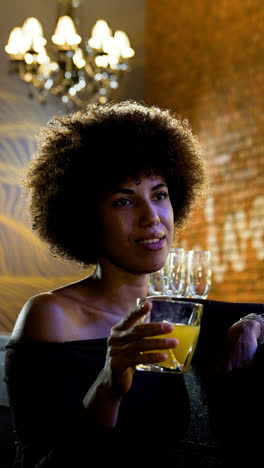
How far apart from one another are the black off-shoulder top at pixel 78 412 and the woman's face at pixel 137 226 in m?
0.20

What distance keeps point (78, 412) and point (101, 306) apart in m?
0.38

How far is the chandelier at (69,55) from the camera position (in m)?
5.10

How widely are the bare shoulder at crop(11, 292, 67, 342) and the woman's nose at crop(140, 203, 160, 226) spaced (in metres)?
0.26

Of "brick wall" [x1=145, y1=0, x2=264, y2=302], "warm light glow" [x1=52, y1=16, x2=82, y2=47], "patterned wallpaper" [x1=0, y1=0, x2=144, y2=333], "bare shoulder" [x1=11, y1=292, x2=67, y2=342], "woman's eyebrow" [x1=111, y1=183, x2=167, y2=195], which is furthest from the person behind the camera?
"patterned wallpaper" [x1=0, y1=0, x2=144, y2=333]

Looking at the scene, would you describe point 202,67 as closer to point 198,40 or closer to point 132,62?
point 198,40

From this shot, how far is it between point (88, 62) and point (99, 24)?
443 mm

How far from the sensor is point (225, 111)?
20.1 ft

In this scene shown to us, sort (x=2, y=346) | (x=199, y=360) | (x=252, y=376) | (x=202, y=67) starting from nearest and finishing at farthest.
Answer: (x=252, y=376)
(x=199, y=360)
(x=2, y=346)
(x=202, y=67)

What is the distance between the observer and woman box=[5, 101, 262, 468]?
1241 mm

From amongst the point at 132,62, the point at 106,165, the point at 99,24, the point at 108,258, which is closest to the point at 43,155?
the point at 106,165

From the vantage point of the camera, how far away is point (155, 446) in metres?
1.38

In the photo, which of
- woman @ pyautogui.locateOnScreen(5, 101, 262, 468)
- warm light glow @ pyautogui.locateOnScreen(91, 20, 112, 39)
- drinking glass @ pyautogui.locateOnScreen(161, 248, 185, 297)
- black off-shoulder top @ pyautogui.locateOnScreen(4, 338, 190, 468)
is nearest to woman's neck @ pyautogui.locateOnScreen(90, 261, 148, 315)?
woman @ pyautogui.locateOnScreen(5, 101, 262, 468)

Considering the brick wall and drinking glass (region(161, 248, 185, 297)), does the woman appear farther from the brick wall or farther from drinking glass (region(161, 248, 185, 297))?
the brick wall

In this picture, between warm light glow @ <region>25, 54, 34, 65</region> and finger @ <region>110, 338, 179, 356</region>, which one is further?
warm light glow @ <region>25, 54, 34, 65</region>
